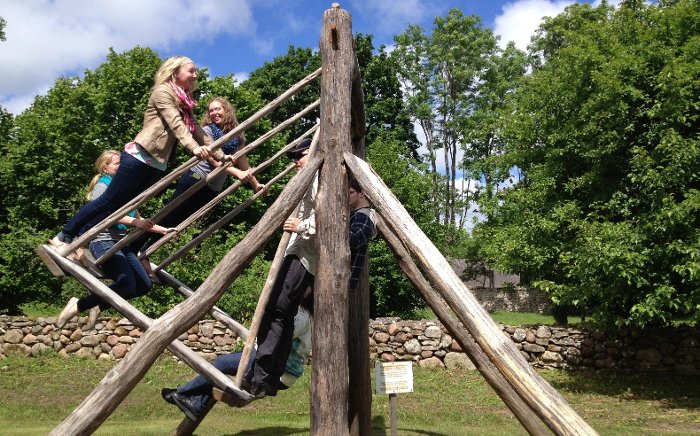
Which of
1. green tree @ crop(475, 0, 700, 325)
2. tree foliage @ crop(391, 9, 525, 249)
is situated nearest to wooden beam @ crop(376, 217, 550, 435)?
green tree @ crop(475, 0, 700, 325)

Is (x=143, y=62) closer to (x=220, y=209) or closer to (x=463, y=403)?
(x=220, y=209)

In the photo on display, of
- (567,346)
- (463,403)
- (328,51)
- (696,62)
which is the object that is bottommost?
(463,403)

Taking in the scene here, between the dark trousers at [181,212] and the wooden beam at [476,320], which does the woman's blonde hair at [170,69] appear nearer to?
the dark trousers at [181,212]

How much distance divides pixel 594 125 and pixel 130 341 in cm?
1059

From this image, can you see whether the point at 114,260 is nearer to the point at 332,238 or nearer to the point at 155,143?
the point at 155,143

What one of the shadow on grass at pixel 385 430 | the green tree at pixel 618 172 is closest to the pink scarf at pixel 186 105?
the shadow on grass at pixel 385 430

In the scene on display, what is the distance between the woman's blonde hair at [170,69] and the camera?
195 inches

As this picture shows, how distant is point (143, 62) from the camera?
2402 centimetres

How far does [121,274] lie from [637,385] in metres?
A: 11.2

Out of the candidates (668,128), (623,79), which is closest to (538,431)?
(668,128)

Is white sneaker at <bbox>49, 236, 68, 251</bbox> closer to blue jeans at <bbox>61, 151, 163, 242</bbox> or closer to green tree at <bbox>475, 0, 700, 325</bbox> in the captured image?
blue jeans at <bbox>61, 151, 163, 242</bbox>

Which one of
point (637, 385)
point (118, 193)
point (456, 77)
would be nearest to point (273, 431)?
point (118, 193)

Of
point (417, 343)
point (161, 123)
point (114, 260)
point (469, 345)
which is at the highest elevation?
point (161, 123)

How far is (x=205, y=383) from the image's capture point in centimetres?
569
